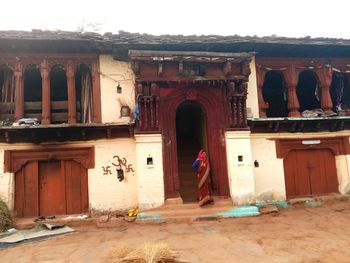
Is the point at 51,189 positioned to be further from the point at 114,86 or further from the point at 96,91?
the point at 114,86

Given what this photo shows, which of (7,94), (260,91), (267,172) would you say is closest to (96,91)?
(7,94)

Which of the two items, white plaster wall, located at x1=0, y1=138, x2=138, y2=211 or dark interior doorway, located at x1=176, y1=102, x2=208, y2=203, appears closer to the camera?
white plaster wall, located at x1=0, y1=138, x2=138, y2=211

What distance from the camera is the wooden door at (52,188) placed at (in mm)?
10945

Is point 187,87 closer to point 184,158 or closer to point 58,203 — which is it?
point 184,158

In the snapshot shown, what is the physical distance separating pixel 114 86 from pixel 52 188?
13.4 feet

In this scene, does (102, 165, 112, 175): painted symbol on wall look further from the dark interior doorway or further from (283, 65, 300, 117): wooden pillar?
(283, 65, 300, 117): wooden pillar

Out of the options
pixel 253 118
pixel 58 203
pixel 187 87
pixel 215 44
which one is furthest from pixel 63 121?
pixel 253 118

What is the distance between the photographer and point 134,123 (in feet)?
35.8

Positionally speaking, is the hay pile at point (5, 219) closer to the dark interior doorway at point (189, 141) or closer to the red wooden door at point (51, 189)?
the red wooden door at point (51, 189)

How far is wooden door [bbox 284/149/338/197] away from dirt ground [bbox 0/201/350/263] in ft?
5.87

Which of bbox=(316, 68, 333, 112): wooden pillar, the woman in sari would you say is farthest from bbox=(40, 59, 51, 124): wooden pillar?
bbox=(316, 68, 333, 112): wooden pillar

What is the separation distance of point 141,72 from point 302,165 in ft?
23.2

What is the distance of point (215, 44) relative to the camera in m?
11.4

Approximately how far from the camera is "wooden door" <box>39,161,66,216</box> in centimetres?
1095
